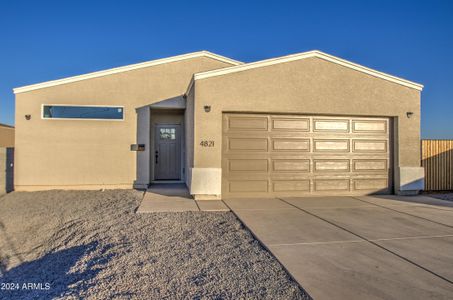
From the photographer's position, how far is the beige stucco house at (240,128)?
25.2 feet

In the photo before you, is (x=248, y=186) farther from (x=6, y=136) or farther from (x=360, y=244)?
(x=6, y=136)

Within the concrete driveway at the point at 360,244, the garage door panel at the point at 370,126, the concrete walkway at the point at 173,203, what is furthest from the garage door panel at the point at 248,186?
the garage door panel at the point at 370,126

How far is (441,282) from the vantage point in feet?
9.60

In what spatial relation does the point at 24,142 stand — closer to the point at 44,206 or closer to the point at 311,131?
the point at 44,206

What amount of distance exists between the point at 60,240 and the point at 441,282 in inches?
230

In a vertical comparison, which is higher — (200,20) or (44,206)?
(200,20)

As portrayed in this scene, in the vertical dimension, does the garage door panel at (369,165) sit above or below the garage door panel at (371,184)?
above

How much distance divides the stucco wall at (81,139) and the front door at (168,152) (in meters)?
1.54

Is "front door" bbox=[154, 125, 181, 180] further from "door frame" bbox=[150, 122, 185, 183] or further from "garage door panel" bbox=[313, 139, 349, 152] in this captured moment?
"garage door panel" bbox=[313, 139, 349, 152]

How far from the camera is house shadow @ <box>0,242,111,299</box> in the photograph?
3099mm

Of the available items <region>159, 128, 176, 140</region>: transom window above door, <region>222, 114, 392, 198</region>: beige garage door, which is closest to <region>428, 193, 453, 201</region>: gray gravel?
<region>222, 114, 392, 198</region>: beige garage door

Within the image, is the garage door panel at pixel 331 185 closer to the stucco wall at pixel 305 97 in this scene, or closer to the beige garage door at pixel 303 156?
the beige garage door at pixel 303 156

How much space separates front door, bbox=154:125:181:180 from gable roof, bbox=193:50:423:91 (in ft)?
14.6

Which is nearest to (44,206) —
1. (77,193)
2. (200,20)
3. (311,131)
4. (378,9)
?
(77,193)
